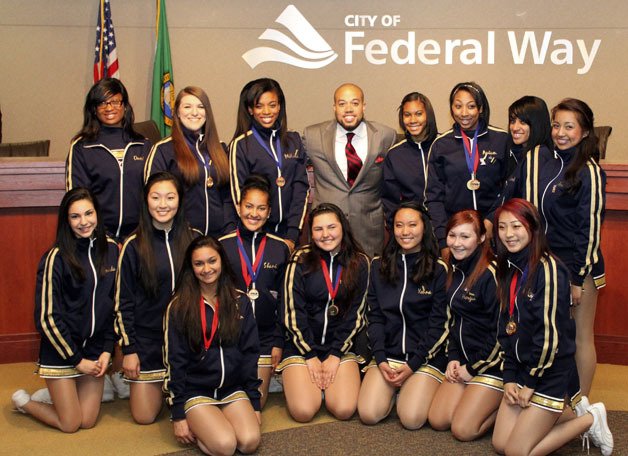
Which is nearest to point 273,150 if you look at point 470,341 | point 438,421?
point 470,341

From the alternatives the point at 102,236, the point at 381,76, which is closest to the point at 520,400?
the point at 102,236

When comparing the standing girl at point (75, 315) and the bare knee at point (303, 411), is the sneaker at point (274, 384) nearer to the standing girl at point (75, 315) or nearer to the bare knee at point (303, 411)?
the bare knee at point (303, 411)

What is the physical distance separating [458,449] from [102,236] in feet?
6.50

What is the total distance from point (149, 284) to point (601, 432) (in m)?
2.23

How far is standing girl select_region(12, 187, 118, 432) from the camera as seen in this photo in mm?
4098

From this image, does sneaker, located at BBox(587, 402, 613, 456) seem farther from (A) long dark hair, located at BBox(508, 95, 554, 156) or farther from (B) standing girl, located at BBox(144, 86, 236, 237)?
(B) standing girl, located at BBox(144, 86, 236, 237)

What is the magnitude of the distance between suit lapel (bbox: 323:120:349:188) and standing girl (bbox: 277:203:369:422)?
401mm

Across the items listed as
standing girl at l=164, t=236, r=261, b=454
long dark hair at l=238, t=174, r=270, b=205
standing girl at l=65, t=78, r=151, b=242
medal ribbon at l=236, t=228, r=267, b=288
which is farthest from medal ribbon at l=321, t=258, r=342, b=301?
standing girl at l=65, t=78, r=151, b=242

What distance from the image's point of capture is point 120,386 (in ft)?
15.2

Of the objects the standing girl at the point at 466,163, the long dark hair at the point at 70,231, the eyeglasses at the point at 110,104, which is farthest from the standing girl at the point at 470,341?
the eyeglasses at the point at 110,104

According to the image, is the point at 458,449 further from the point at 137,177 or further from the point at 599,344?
the point at 137,177

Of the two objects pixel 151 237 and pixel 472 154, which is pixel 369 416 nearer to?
pixel 151 237

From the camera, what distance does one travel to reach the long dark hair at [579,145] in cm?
409

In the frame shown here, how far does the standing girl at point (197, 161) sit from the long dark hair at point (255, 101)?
7.4 inches
